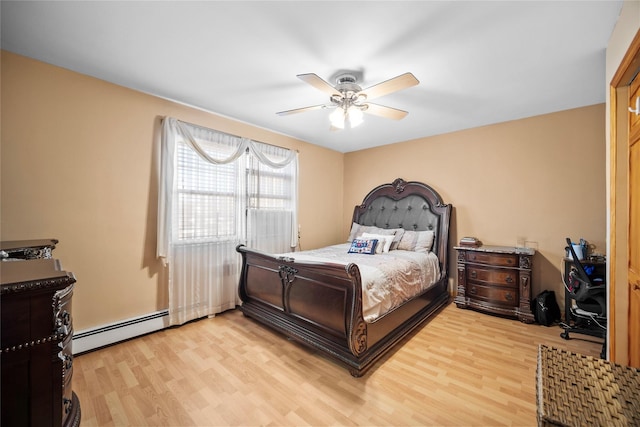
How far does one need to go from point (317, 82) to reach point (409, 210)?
9.43 feet

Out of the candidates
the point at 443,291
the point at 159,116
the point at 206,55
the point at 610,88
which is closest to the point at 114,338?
the point at 159,116

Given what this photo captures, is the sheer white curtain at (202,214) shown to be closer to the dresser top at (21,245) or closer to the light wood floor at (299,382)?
the light wood floor at (299,382)

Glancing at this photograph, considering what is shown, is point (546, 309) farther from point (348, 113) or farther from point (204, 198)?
point (204, 198)

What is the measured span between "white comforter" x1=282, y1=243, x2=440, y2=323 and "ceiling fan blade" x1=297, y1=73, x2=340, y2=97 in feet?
4.83

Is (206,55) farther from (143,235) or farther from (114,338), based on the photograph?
(114,338)

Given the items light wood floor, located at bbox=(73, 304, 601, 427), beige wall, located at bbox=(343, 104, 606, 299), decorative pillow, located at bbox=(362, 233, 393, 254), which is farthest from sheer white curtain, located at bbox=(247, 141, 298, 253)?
beige wall, located at bbox=(343, 104, 606, 299)

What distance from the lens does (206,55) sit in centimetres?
209

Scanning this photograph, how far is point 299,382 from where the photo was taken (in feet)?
6.38

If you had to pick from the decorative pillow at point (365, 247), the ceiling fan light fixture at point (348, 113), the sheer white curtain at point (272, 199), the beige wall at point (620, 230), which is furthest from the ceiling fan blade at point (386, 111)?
the sheer white curtain at point (272, 199)

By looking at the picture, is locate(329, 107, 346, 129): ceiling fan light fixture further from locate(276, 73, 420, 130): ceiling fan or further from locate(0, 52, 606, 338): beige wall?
locate(0, 52, 606, 338): beige wall

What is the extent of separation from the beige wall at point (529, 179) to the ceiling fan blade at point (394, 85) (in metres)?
2.38

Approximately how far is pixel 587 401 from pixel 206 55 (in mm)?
2873

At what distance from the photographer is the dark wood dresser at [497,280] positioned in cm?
302

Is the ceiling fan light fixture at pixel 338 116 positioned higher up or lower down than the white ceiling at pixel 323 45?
lower down
